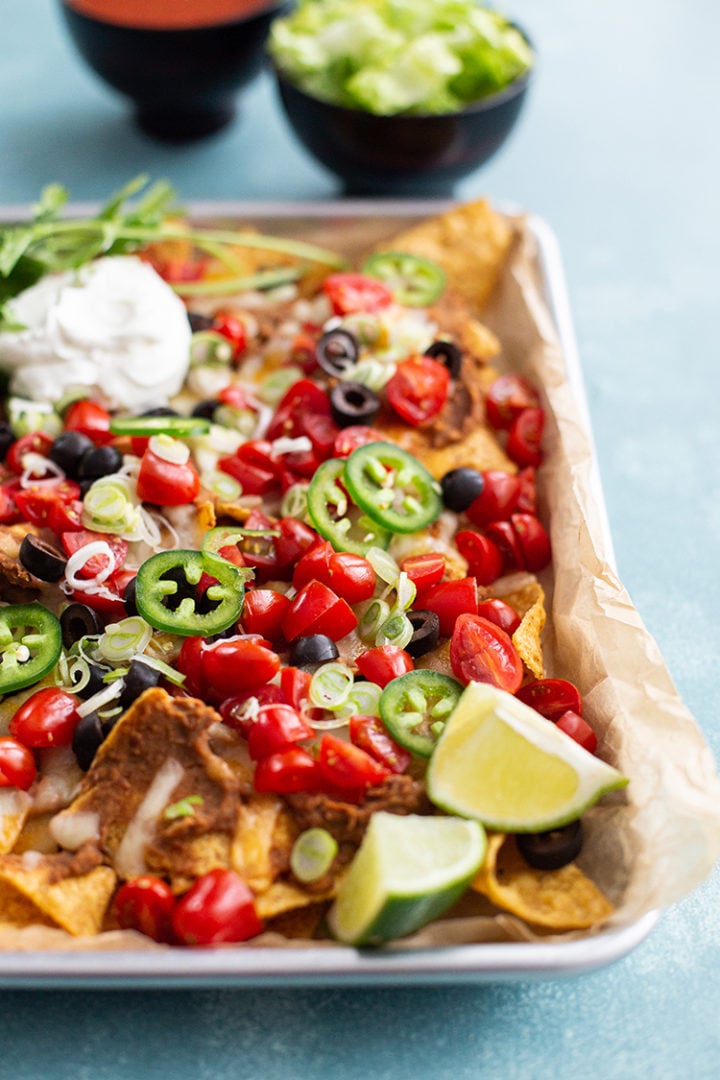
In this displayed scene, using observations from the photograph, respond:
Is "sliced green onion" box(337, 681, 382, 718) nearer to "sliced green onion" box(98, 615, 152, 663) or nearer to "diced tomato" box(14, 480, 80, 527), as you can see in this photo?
"sliced green onion" box(98, 615, 152, 663)

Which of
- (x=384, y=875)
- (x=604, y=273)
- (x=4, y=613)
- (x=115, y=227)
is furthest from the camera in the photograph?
(x=604, y=273)

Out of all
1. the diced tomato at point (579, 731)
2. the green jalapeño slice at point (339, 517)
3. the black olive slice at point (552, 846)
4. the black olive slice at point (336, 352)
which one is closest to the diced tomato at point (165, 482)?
the green jalapeño slice at point (339, 517)

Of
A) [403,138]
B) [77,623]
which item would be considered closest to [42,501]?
[77,623]

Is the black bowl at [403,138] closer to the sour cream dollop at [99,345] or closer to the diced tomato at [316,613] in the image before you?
the sour cream dollop at [99,345]

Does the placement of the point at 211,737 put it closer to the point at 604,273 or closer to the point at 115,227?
the point at 115,227

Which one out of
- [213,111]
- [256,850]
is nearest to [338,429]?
[256,850]

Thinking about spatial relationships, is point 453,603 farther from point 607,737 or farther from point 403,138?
point 403,138
